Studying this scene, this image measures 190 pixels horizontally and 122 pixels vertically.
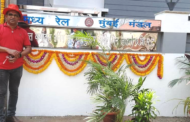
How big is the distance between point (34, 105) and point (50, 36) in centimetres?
139

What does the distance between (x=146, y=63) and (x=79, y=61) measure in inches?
53.1

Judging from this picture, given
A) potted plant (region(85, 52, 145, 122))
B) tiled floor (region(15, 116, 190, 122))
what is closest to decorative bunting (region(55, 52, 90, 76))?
potted plant (region(85, 52, 145, 122))

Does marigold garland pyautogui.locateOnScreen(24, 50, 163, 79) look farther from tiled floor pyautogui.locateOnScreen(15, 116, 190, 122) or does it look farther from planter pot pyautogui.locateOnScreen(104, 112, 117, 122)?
planter pot pyautogui.locateOnScreen(104, 112, 117, 122)

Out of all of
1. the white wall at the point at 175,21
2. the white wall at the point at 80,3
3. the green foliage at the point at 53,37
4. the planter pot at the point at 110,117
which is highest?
the white wall at the point at 80,3

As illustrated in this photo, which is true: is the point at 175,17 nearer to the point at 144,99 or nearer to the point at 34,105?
the point at 144,99

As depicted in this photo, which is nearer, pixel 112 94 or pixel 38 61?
pixel 112 94

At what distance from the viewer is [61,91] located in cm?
429

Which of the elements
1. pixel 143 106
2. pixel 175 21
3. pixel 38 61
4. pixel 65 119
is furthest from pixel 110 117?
pixel 175 21

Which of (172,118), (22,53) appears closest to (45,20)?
(22,53)

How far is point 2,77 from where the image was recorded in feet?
11.3

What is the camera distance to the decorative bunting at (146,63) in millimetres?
4375

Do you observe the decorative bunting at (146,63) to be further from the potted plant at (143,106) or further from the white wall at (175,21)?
the potted plant at (143,106)

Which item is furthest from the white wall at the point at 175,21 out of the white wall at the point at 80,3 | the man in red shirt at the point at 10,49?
the white wall at the point at 80,3

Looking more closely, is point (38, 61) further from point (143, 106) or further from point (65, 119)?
point (143, 106)
